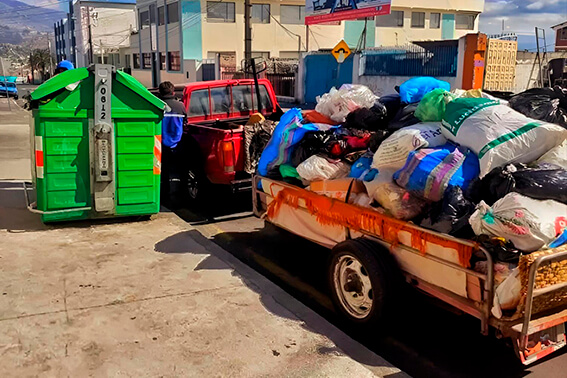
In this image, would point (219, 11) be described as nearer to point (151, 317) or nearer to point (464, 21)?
point (464, 21)

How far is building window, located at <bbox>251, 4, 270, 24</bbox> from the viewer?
125 feet

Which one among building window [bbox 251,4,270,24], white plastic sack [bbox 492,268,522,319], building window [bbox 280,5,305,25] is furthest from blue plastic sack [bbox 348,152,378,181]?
building window [bbox 280,5,305,25]

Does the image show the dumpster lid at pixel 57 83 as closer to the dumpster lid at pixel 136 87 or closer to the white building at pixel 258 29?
the dumpster lid at pixel 136 87

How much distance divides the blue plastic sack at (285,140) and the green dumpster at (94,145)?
1.64 metres

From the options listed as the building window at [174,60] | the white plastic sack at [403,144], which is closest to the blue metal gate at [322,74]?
the building window at [174,60]

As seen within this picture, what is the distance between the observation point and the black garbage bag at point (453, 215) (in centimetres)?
356

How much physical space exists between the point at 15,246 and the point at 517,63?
700 inches

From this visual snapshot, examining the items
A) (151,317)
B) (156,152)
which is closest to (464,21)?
(156,152)

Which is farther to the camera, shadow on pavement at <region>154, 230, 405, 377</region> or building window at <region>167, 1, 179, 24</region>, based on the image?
building window at <region>167, 1, 179, 24</region>

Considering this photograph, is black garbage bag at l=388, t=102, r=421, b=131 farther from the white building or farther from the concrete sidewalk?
the white building

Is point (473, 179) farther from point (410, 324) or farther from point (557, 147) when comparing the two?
point (410, 324)

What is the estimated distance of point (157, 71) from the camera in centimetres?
4497

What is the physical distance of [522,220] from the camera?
3.15 meters

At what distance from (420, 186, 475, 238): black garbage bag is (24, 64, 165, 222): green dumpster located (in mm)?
3905
